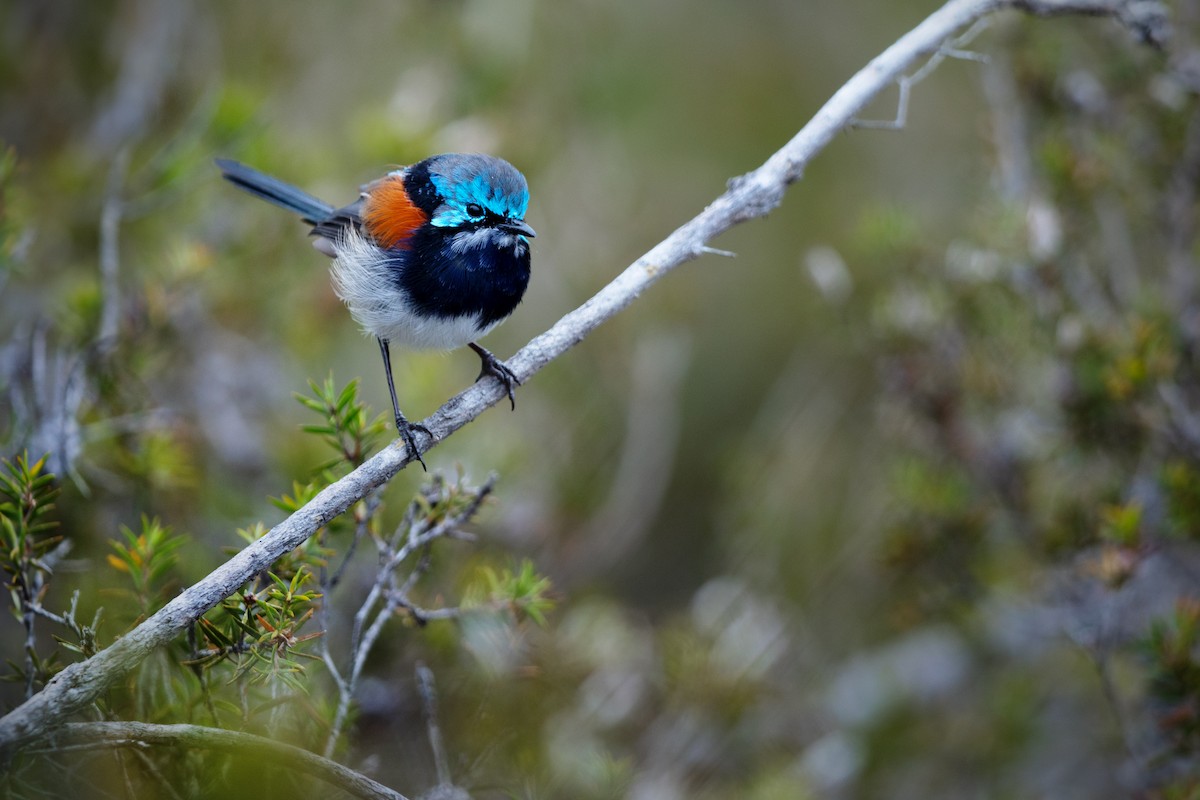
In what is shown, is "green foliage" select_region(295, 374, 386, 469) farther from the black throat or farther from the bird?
the black throat

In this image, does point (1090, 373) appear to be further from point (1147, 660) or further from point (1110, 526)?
point (1147, 660)

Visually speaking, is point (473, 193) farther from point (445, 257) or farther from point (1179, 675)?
point (1179, 675)

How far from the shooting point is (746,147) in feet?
21.2

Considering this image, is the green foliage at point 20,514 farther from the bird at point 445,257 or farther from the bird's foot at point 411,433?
the bird at point 445,257

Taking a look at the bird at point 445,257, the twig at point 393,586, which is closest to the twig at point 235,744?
the twig at point 393,586

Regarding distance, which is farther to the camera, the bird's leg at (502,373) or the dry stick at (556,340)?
the bird's leg at (502,373)

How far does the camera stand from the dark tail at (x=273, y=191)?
3262 millimetres

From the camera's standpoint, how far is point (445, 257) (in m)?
2.71

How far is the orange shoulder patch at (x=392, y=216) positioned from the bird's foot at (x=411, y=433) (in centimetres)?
62

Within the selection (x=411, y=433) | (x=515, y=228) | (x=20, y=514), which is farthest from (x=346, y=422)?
(x=515, y=228)

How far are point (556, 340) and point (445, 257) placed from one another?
599 millimetres

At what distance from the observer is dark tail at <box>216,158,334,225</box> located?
10.7ft

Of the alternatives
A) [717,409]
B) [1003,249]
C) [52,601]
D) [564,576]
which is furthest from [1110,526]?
[717,409]

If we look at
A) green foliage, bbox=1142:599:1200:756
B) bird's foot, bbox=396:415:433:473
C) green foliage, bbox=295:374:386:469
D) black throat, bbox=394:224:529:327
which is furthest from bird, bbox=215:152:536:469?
green foliage, bbox=1142:599:1200:756
